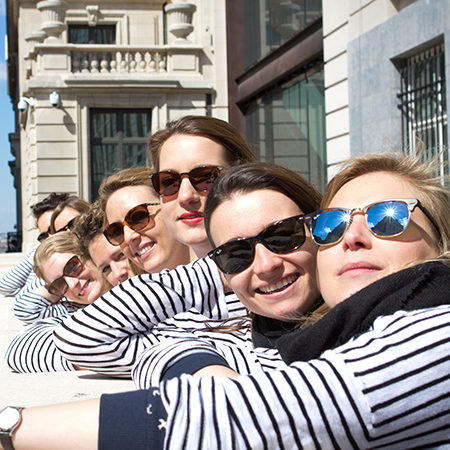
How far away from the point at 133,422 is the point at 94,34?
22.8m

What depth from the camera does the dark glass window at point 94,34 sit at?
22125mm

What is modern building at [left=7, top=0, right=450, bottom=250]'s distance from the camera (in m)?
8.69

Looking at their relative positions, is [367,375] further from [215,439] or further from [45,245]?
[45,245]

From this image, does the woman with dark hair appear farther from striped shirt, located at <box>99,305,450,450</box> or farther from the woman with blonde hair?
the woman with blonde hair

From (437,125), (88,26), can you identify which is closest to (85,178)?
(88,26)

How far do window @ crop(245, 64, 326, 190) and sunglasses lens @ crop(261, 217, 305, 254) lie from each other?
1026 centimetres

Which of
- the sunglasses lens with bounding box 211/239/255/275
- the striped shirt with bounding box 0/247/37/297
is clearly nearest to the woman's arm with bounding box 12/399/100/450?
the sunglasses lens with bounding box 211/239/255/275

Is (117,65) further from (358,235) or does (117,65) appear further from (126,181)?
(358,235)

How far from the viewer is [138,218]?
331cm

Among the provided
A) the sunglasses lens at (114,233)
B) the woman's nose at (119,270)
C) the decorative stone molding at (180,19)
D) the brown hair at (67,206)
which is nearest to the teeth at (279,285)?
the sunglasses lens at (114,233)

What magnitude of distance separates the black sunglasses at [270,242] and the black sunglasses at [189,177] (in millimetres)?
831

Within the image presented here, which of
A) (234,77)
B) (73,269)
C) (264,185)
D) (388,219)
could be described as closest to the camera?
(388,219)

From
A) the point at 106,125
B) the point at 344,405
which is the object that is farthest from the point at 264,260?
the point at 106,125

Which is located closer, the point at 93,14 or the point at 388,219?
the point at 388,219
